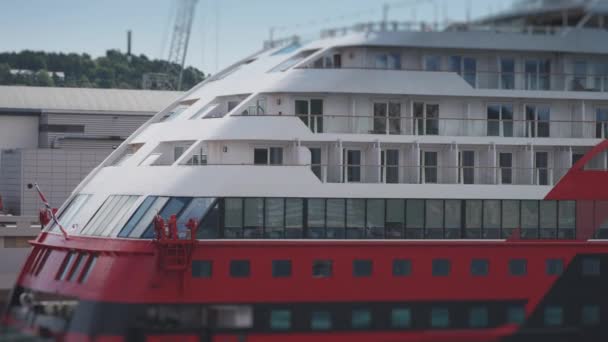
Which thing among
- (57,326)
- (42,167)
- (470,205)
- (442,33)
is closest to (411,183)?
(470,205)

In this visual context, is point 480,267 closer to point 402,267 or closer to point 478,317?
point 478,317

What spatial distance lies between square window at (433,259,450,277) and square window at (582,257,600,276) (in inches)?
138

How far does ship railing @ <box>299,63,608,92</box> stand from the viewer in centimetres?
3791

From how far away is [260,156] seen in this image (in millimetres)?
36250

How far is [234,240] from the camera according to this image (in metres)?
34.4

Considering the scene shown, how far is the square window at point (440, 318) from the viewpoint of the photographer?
116ft

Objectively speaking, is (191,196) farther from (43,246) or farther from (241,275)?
(43,246)

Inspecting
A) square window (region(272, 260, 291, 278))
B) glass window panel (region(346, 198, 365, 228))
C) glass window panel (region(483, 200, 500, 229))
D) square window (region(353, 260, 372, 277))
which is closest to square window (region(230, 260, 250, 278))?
square window (region(272, 260, 291, 278))

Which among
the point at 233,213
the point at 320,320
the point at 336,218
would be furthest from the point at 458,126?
the point at 233,213

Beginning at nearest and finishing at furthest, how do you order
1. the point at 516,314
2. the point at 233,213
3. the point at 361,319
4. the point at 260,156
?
1. the point at 233,213
2. the point at 361,319
3. the point at 516,314
4. the point at 260,156

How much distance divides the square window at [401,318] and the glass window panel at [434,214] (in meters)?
2.14

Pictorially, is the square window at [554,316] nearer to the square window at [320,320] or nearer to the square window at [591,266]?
the square window at [591,266]

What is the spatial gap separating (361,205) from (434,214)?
1805mm

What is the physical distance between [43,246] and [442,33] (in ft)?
35.6
